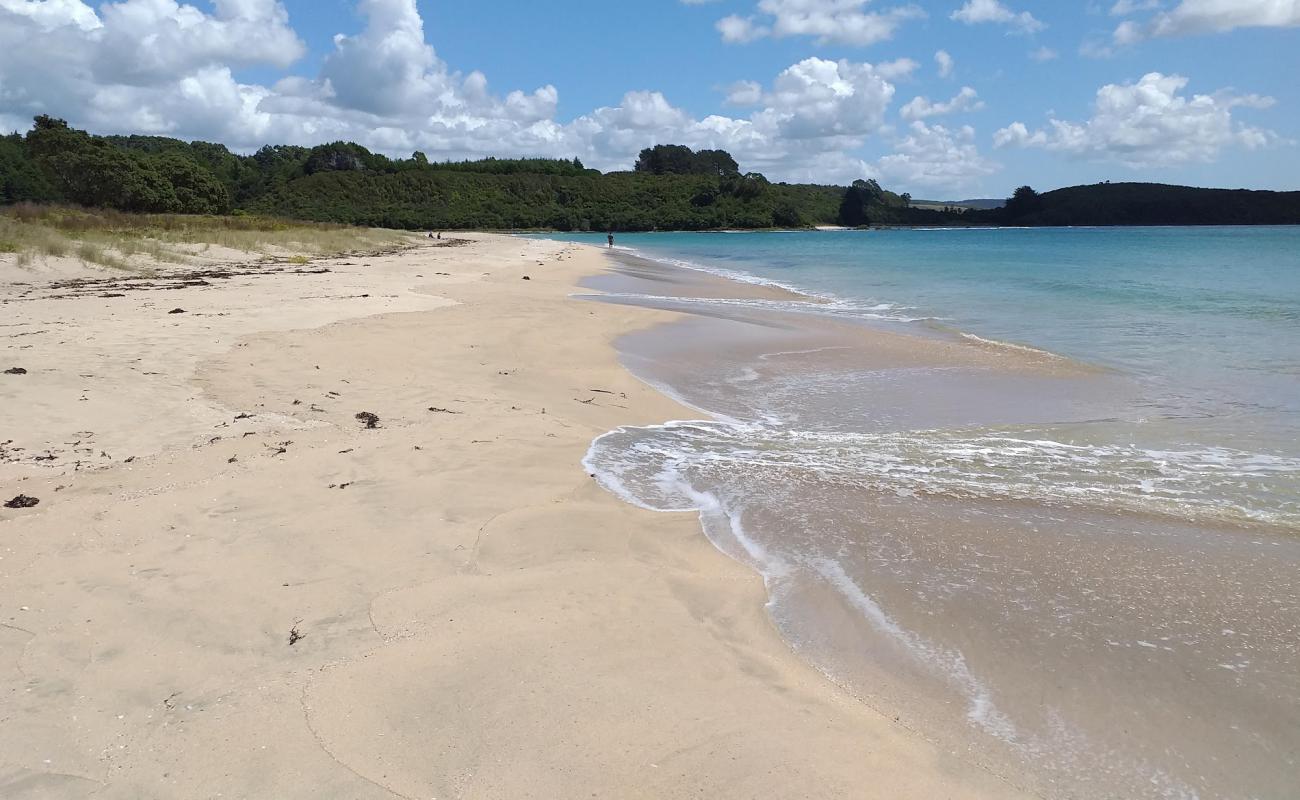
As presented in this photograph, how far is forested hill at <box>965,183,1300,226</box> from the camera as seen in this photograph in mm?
135125

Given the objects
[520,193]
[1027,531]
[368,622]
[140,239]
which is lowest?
[1027,531]

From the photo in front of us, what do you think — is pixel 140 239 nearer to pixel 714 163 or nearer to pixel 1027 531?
pixel 1027 531

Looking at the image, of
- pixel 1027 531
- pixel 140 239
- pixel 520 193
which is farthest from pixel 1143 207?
pixel 1027 531

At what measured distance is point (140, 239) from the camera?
2375cm

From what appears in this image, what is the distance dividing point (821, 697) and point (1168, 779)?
1242 millimetres

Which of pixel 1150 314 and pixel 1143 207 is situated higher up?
pixel 1143 207

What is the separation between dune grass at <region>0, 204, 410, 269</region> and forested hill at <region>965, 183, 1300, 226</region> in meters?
149

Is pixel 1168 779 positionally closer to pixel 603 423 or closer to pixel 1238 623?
pixel 1238 623

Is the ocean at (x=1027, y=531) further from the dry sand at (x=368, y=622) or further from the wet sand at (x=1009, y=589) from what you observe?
the dry sand at (x=368, y=622)

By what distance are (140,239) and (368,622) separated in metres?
25.0

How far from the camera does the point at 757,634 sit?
3906 millimetres

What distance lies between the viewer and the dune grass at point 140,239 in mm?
19047

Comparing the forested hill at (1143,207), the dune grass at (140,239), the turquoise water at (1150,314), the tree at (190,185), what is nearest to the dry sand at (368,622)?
the turquoise water at (1150,314)

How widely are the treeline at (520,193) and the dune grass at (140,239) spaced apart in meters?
59.6
